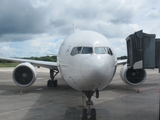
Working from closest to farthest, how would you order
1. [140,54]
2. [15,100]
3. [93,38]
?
[140,54] < [93,38] < [15,100]

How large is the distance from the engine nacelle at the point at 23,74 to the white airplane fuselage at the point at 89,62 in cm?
612

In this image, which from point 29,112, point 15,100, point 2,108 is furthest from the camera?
point 15,100

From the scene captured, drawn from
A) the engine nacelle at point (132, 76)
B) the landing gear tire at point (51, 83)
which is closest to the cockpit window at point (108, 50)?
the engine nacelle at point (132, 76)

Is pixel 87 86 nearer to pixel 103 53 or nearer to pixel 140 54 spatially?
pixel 103 53

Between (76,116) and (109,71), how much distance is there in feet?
7.99

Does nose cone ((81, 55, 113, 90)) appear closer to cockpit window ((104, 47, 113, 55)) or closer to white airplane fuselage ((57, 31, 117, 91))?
white airplane fuselage ((57, 31, 117, 91))

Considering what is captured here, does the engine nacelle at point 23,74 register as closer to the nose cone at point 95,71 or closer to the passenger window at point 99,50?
the passenger window at point 99,50

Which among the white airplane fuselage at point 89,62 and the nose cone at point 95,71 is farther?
the white airplane fuselage at point 89,62

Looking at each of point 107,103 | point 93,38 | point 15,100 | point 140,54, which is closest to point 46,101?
point 15,100

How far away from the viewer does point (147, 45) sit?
718 centimetres

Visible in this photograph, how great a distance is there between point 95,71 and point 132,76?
855 centimetres

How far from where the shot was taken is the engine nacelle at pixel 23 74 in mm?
14023

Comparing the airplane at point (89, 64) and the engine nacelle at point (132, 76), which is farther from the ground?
the airplane at point (89, 64)

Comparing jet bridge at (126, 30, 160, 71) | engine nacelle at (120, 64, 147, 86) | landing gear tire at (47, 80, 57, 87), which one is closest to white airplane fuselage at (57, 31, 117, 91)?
jet bridge at (126, 30, 160, 71)
